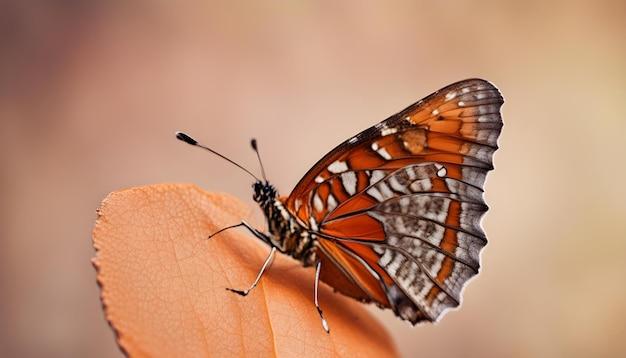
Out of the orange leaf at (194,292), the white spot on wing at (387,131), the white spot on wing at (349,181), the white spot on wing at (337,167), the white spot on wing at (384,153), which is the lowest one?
the orange leaf at (194,292)

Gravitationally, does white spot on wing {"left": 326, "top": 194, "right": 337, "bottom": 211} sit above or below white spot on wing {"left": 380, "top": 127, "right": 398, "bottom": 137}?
below

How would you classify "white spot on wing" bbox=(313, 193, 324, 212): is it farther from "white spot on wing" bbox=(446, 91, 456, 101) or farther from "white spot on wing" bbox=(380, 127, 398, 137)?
"white spot on wing" bbox=(446, 91, 456, 101)

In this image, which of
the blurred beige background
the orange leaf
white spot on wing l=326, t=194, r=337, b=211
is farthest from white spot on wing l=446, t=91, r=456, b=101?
the blurred beige background

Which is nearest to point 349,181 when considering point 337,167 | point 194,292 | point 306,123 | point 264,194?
point 337,167

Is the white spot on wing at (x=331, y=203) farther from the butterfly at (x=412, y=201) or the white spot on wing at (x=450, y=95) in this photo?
the white spot on wing at (x=450, y=95)

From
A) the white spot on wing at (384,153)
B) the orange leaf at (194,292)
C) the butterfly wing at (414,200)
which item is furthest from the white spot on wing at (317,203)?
the orange leaf at (194,292)

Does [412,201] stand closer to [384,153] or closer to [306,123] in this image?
[384,153]
